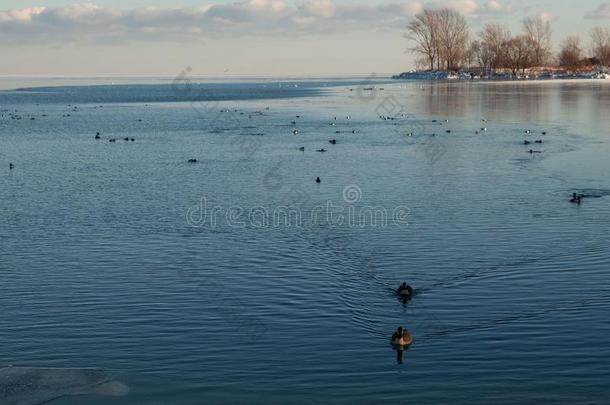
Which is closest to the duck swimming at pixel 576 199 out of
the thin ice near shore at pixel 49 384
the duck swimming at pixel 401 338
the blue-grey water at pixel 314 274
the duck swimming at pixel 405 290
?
the blue-grey water at pixel 314 274

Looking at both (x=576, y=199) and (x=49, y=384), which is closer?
(x=49, y=384)

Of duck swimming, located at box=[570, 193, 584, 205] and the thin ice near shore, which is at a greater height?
duck swimming, located at box=[570, 193, 584, 205]

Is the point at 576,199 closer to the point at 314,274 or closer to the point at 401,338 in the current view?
the point at 314,274

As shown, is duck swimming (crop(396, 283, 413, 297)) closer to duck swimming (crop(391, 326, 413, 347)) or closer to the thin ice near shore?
duck swimming (crop(391, 326, 413, 347))

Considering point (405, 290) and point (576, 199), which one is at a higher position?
point (576, 199)

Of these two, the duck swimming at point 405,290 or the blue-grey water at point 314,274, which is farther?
the duck swimming at point 405,290

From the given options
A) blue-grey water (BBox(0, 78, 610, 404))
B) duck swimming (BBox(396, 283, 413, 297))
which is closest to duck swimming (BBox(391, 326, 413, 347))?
blue-grey water (BBox(0, 78, 610, 404))

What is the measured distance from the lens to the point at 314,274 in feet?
95.5

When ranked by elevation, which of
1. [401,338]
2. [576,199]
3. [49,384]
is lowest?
[49,384]

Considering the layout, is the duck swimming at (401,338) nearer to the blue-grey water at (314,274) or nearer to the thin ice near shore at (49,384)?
the blue-grey water at (314,274)

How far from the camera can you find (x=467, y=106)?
11400 cm

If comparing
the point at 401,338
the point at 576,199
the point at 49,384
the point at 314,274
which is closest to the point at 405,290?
the point at 314,274

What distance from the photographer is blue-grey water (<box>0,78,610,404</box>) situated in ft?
68.0

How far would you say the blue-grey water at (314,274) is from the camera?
20734 millimetres
